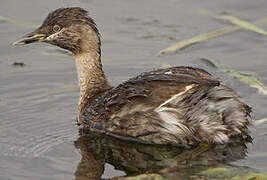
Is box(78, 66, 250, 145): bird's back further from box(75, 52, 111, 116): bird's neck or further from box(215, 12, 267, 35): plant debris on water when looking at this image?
box(215, 12, 267, 35): plant debris on water

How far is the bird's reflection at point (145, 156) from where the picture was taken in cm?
830

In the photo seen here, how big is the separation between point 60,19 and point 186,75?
2.10 metres

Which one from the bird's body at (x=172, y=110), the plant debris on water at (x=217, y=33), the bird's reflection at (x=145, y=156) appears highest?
the plant debris on water at (x=217, y=33)

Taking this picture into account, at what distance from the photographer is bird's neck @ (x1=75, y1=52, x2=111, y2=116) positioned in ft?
32.6

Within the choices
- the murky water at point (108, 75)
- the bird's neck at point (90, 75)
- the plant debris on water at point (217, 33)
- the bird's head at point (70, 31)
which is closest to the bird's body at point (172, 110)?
the murky water at point (108, 75)

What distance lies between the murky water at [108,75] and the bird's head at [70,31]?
0.76 m

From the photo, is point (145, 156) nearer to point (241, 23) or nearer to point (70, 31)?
point (70, 31)

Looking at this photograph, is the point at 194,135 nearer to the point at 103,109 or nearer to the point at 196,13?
the point at 103,109

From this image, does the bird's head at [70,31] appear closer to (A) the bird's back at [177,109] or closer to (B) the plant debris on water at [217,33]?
(A) the bird's back at [177,109]

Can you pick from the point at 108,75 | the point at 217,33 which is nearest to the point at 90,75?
the point at 108,75

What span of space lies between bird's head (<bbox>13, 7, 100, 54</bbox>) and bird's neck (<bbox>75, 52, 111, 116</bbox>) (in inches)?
4.0

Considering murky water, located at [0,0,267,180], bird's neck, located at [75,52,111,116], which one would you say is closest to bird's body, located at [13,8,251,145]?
murky water, located at [0,0,267,180]

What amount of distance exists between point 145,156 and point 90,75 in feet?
5.68

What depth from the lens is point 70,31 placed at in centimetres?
1003
